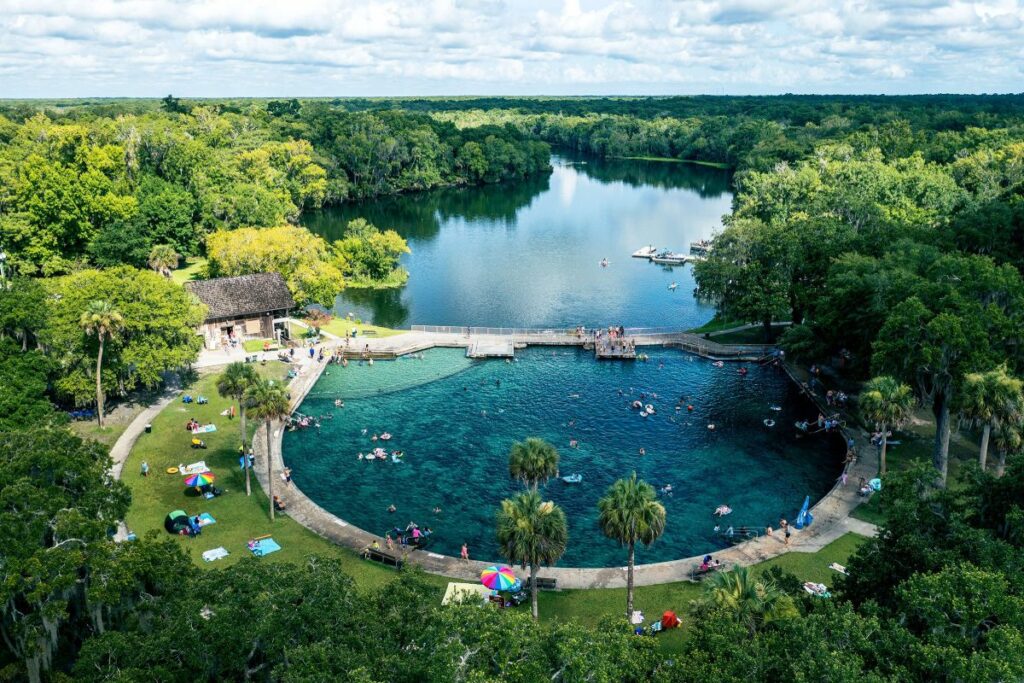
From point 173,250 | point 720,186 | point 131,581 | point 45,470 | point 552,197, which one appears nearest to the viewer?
point 131,581

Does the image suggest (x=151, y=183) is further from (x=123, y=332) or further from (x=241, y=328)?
(x=123, y=332)

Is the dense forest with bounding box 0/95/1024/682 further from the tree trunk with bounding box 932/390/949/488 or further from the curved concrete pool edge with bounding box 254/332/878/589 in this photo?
the curved concrete pool edge with bounding box 254/332/878/589

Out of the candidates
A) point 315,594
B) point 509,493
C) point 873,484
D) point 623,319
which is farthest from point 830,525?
point 623,319

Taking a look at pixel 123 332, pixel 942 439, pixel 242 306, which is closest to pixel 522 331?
pixel 242 306

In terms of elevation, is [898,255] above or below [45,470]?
above

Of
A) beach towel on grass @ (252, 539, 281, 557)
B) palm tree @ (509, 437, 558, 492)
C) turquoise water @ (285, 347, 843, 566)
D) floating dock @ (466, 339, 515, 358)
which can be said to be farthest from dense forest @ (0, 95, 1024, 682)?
floating dock @ (466, 339, 515, 358)

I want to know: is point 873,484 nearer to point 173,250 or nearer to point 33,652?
point 33,652
